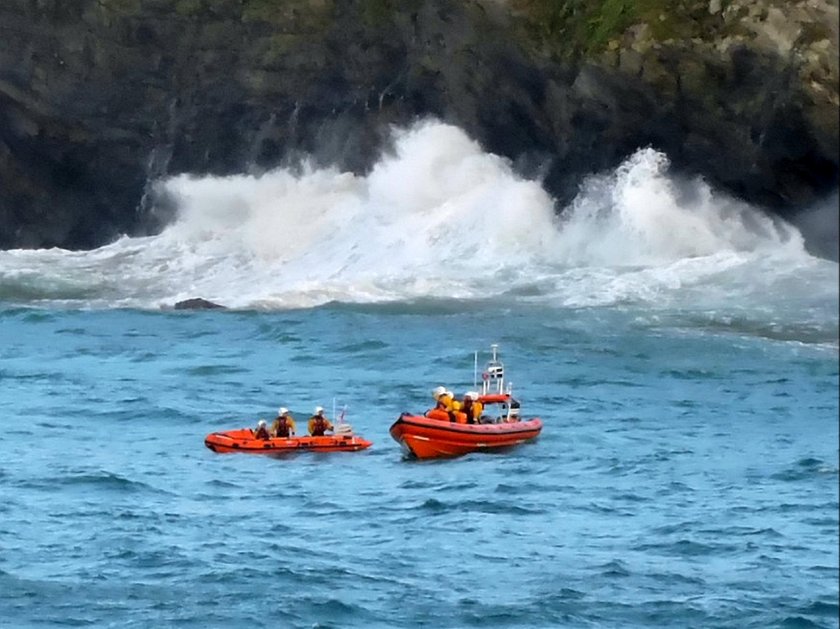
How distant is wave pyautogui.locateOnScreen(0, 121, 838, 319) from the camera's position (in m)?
44.3

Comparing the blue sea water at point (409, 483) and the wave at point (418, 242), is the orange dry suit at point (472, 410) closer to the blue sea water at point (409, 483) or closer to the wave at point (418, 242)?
the blue sea water at point (409, 483)

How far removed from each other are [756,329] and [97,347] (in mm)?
17272

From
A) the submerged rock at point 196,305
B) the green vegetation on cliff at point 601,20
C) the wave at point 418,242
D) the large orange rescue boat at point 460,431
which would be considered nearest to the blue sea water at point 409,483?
the large orange rescue boat at point 460,431

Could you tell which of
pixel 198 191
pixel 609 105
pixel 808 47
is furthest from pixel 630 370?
pixel 198 191

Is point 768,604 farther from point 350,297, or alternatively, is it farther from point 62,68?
point 62,68

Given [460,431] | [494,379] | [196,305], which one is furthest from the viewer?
[196,305]

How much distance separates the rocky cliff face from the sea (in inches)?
48.0

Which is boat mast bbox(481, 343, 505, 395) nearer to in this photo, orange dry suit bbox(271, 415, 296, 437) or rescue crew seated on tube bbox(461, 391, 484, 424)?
rescue crew seated on tube bbox(461, 391, 484, 424)

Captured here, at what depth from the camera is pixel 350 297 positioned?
46.4 m

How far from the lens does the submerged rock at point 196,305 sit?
154ft

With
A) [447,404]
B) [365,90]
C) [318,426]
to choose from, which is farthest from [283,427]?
[365,90]

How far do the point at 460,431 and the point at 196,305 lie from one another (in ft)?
55.5

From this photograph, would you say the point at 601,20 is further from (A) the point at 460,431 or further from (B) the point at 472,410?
(A) the point at 460,431

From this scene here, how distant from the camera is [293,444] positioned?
3381 centimetres
